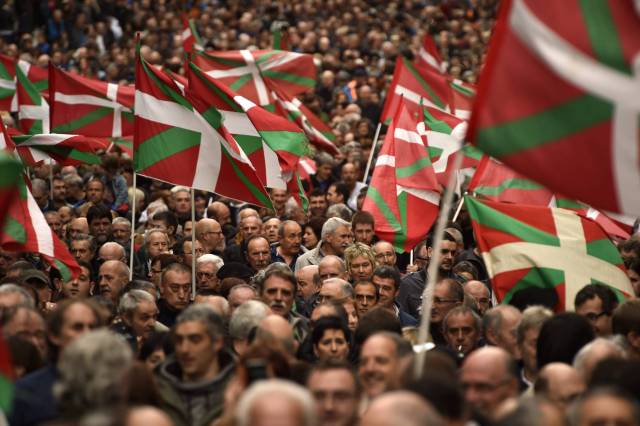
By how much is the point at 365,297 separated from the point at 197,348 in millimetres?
3614

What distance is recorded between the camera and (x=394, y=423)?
17.6 feet

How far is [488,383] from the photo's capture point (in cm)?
698

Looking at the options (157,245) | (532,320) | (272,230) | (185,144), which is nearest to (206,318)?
(532,320)

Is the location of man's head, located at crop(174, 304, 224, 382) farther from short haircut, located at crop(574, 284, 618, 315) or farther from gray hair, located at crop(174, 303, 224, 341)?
short haircut, located at crop(574, 284, 618, 315)

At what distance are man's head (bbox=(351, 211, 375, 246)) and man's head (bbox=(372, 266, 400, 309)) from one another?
2.53 m

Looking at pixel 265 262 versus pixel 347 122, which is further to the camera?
pixel 347 122

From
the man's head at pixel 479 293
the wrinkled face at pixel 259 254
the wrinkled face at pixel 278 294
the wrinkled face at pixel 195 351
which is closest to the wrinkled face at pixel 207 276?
the wrinkled face at pixel 259 254

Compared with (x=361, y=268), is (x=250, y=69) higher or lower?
lower

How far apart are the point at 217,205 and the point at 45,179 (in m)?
3.26

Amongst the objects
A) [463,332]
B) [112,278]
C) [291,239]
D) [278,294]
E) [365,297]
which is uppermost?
[463,332]

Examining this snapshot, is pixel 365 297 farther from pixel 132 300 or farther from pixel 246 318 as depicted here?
pixel 246 318

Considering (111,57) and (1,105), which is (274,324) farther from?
(111,57)

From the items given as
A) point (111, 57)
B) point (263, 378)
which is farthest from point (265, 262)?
point (111, 57)

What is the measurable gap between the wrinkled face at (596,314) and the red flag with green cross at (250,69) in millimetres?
7823
